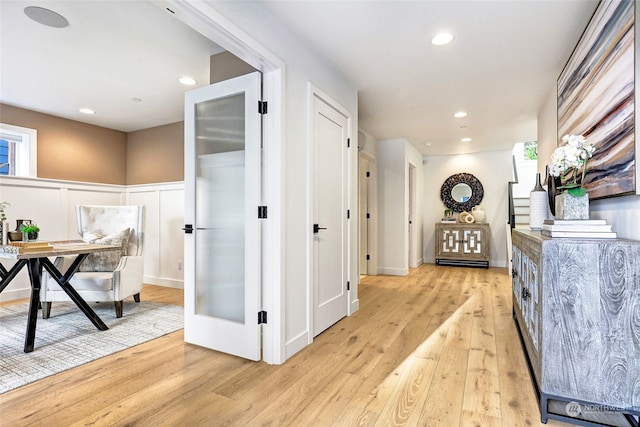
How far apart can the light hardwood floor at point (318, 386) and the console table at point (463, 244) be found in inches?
140

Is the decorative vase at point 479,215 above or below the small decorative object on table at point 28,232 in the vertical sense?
above

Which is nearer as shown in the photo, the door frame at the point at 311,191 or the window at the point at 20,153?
the door frame at the point at 311,191

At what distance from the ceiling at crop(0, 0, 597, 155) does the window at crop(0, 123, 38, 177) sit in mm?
372

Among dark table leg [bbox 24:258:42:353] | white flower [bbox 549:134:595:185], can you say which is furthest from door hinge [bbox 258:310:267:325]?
white flower [bbox 549:134:595:185]

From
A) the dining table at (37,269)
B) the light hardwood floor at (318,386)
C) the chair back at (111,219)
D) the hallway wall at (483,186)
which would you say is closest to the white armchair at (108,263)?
the chair back at (111,219)

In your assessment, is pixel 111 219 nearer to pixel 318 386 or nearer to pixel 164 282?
pixel 164 282

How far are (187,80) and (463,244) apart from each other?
18.0 feet

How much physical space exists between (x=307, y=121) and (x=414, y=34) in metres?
1.00

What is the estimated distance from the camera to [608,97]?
1.79 meters

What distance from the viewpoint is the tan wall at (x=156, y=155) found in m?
4.63

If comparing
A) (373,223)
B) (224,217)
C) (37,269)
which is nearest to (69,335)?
(37,269)

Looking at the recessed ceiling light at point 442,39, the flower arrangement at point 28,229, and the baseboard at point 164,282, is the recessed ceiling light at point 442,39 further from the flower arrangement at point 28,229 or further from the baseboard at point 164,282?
the baseboard at point 164,282

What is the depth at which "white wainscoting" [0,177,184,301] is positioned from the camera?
387 centimetres

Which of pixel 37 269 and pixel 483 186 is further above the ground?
pixel 483 186
